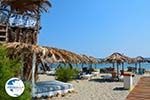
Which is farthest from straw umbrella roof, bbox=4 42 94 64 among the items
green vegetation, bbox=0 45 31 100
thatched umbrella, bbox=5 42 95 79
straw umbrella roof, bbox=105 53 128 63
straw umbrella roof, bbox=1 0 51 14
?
straw umbrella roof, bbox=105 53 128 63

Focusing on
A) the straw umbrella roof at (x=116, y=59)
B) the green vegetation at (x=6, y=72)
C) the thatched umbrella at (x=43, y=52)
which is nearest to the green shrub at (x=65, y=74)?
the straw umbrella roof at (x=116, y=59)

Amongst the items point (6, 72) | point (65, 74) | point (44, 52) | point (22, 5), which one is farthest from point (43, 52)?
point (65, 74)

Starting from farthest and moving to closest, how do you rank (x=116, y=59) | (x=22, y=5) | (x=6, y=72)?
(x=116, y=59) → (x=22, y=5) → (x=6, y=72)

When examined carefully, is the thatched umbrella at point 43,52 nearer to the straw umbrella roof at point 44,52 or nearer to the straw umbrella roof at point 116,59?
the straw umbrella roof at point 44,52

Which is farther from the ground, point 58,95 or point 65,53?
point 65,53

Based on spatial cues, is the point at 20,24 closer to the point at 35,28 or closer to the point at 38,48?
the point at 35,28

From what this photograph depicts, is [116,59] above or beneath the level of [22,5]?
beneath

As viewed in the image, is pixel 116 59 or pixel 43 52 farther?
pixel 116 59

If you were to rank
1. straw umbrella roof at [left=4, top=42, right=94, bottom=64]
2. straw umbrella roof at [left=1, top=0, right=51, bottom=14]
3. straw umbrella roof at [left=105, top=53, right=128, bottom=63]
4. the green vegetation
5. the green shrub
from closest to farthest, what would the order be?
the green vegetation < straw umbrella roof at [left=4, top=42, right=94, bottom=64] < straw umbrella roof at [left=1, top=0, right=51, bottom=14] < the green shrub < straw umbrella roof at [left=105, top=53, right=128, bottom=63]

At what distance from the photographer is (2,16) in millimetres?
16344

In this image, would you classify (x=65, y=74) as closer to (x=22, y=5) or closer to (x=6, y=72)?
(x=22, y=5)

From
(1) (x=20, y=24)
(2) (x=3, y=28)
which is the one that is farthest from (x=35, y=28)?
(2) (x=3, y=28)

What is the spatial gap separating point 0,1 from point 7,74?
8.51 metres

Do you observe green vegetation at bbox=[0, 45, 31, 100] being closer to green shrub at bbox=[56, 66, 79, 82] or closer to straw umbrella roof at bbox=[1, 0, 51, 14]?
straw umbrella roof at bbox=[1, 0, 51, 14]
